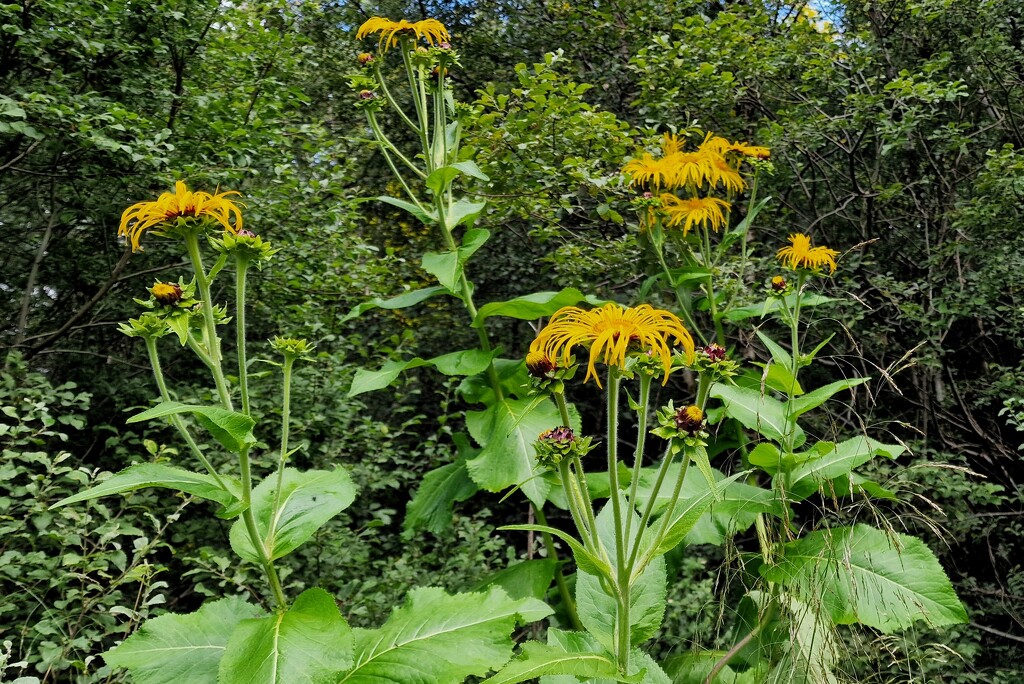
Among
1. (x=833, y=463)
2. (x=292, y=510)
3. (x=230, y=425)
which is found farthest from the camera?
(x=833, y=463)

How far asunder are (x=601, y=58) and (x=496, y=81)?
66 centimetres

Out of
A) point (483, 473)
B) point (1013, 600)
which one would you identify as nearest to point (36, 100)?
point (483, 473)

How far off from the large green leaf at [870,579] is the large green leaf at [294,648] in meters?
1.05

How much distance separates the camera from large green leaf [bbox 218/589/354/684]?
1.28m

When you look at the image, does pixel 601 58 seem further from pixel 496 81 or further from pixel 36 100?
pixel 36 100

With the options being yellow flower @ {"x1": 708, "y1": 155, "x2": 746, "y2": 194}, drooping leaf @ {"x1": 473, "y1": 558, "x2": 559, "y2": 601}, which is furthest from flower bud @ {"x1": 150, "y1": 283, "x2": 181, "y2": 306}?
yellow flower @ {"x1": 708, "y1": 155, "x2": 746, "y2": 194}

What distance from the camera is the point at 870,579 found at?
1.82 m

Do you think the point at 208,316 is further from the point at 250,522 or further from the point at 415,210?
the point at 415,210

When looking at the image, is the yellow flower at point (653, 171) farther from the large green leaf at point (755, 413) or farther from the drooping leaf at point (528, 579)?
the drooping leaf at point (528, 579)

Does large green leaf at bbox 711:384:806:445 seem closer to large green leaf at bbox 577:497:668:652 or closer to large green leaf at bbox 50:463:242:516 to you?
large green leaf at bbox 577:497:668:652

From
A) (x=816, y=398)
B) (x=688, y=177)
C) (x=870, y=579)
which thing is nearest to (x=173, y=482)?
(x=816, y=398)

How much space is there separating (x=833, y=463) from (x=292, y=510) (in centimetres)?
143

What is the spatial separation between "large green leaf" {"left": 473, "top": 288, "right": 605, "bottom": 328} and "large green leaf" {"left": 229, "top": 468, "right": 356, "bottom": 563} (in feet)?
1.92

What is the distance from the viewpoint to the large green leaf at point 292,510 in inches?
63.1
